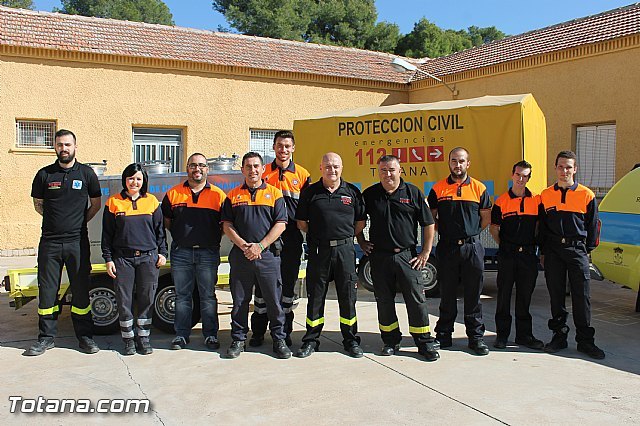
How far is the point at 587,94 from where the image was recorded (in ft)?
47.3

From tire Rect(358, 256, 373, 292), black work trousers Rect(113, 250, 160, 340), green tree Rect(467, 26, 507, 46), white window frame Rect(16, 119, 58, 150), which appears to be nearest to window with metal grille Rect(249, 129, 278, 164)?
white window frame Rect(16, 119, 58, 150)

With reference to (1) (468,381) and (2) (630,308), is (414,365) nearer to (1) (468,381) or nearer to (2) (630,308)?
(1) (468,381)

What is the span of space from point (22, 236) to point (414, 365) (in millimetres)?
11816

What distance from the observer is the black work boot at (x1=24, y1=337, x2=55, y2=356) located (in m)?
6.06

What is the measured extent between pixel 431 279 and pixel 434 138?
85.1 inches

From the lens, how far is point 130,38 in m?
16.2

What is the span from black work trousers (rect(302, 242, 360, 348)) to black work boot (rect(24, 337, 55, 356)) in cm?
254

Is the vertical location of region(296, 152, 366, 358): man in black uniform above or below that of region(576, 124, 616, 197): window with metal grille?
below

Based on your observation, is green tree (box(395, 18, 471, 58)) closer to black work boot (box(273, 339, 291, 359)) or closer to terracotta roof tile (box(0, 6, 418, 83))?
terracotta roof tile (box(0, 6, 418, 83))

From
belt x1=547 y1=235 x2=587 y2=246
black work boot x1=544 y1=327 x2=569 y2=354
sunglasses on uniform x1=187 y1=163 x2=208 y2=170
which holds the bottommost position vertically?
black work boot x1=544 y1=327 x2=569 y2=354

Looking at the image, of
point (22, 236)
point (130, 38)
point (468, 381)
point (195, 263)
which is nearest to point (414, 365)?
point (468, 381)

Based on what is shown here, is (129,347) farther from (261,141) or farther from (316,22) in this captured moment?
(316,22)

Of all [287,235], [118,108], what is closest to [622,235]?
[287,235]

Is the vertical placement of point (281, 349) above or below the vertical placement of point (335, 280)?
below
